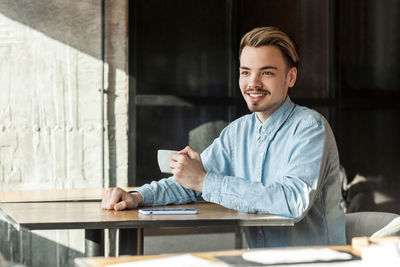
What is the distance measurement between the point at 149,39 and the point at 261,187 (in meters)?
2.77

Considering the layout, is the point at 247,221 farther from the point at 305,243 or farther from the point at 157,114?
the point at 157,114

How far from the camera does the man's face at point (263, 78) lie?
2.80 m

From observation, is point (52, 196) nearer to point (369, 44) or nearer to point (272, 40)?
point (272, 40)

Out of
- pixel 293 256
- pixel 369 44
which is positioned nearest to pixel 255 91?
pixel 293 256

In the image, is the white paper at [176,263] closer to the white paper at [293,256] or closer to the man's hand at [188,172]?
the white paper at [293,256]

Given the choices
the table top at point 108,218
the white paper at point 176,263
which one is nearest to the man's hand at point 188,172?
→ the table top at point 108,218

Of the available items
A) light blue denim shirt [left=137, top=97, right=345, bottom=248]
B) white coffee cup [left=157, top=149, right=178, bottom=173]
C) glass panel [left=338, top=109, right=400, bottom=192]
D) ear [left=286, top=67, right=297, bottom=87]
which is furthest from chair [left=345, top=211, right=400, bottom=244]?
glass panel [left=338, top=109, right=400, bottom=192]

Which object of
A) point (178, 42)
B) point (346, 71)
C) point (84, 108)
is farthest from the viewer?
point (346, 71)

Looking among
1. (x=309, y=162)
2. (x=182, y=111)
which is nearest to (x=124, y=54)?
(x=182, y=111)

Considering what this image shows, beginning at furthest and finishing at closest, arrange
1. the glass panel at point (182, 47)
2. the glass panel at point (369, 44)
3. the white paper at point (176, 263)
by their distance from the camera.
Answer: the glass panel at point (369, 44)
the glass panel at point (182, 47)
the white paper at point (176, 263)

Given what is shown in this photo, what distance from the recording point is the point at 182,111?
522 cm

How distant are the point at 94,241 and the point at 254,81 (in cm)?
89

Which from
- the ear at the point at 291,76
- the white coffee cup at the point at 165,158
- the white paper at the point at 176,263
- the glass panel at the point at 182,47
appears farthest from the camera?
the glass panel at the point at 182,47

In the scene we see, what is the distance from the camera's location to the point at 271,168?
2.77m
